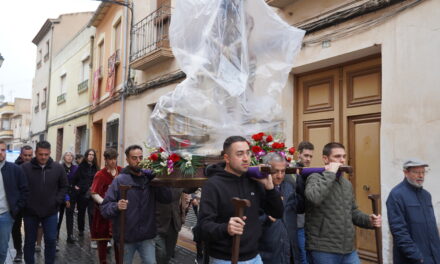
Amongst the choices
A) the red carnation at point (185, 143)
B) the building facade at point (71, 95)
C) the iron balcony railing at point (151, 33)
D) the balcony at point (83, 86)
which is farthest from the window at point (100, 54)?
the red carnation at point (185, 143)

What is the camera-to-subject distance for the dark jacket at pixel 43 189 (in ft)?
17.5

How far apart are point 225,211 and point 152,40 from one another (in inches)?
337

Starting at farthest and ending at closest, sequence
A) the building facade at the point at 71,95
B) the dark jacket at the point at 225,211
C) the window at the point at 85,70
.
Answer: the window at the point at 85,70, the building facade at the point at 71,95, the dark jacket at the point at 225,211

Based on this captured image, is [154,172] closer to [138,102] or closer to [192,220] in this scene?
[192,220]

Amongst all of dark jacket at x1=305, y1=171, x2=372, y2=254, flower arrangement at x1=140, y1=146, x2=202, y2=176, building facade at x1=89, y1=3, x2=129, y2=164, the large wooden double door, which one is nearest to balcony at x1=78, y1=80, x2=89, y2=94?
building facade at x1=89, y1=3, x2=129, y2=164

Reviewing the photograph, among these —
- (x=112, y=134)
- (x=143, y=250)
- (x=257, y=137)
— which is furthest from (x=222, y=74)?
(x=112, y=134)

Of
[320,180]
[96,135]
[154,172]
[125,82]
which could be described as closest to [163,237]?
[154,172]

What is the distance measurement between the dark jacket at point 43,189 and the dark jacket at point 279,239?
306 centimetres

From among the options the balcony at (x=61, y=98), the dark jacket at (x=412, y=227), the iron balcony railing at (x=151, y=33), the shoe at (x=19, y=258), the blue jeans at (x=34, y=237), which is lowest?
the shoe at (x=19, y=258)

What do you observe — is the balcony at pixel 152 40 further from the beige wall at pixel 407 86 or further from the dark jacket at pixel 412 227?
the dark jacket at pixel 412 227

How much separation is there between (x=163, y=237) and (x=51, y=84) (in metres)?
18.6

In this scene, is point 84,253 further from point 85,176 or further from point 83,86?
point 83,86

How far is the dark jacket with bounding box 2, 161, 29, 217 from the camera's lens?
515 centimetres

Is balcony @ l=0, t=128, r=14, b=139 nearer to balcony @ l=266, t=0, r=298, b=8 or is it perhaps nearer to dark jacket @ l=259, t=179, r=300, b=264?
balcony @ l=266, t=0, r=298, b=8
